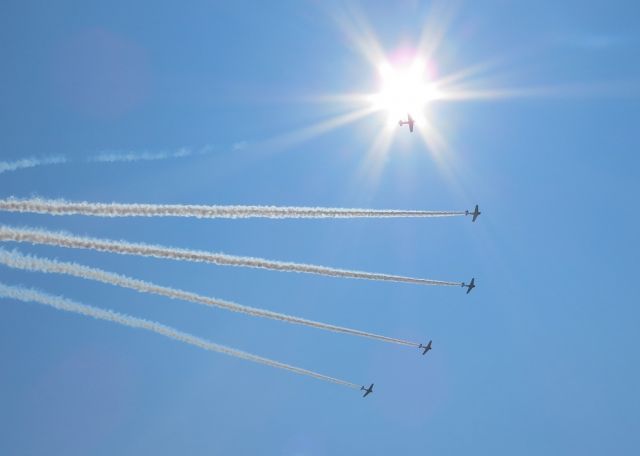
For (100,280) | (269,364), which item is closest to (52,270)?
(100,280)

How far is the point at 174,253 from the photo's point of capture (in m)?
32.2

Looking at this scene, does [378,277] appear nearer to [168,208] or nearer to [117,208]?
[168,208]

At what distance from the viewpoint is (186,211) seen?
32.5 meters

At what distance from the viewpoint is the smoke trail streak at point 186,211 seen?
27594 millimetres

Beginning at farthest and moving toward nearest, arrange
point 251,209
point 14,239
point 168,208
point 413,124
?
point 413,124 < point 251,209 < point 168,208 < point 14,239

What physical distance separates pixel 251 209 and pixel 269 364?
13840mm

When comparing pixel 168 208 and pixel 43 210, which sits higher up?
pixel 168 208

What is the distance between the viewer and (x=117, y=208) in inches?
1188

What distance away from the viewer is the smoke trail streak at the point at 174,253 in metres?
26.7

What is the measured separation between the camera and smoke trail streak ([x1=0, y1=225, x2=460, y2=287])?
26.7 meters

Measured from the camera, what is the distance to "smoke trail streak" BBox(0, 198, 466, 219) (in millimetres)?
27594

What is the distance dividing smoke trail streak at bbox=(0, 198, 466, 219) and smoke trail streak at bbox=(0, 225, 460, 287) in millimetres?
1252

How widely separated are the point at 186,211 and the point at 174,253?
254 centimetres

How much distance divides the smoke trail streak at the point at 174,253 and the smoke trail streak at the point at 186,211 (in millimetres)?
1252
